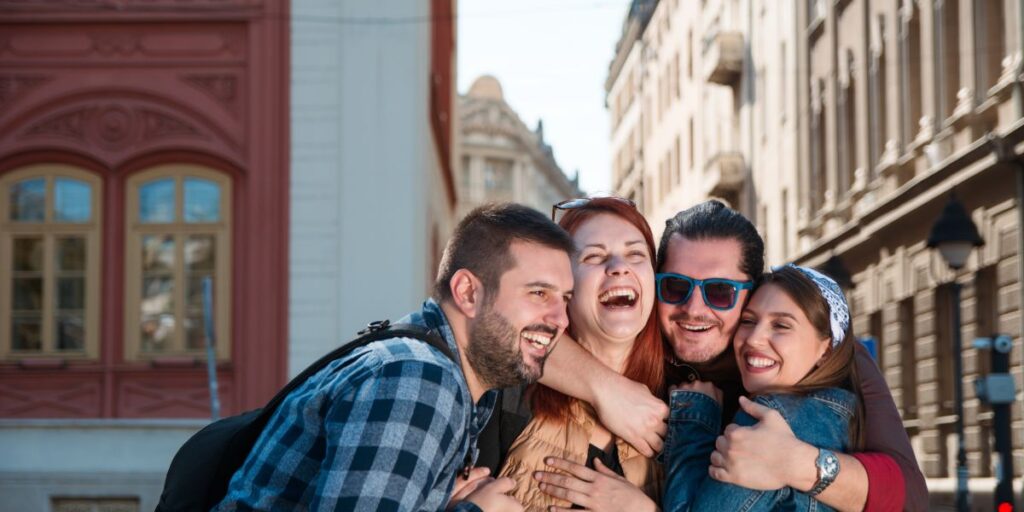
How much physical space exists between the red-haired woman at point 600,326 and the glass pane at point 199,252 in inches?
612

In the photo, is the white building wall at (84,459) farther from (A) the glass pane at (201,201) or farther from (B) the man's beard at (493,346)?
(B) the man's beard at (493,346)

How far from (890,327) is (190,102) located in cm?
1409

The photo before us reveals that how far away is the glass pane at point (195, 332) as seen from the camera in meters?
20.4

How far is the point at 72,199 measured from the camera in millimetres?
20641

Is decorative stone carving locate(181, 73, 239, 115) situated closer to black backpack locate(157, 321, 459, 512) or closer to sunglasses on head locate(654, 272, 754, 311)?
sunglasses on head locate(654, 272, 754, 311)

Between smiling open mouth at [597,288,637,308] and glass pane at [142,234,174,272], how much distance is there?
51.9 ft

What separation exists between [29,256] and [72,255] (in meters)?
0.54

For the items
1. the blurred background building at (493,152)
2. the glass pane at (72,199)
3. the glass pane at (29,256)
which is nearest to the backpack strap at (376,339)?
the glass pane at (72,199)

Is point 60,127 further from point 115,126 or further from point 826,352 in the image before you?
point 826,352

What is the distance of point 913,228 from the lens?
26.9 m

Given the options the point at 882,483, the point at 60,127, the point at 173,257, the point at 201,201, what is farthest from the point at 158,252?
the point at 882,483

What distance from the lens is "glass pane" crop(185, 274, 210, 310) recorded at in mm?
20375

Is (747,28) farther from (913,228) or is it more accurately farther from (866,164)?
(913,228)

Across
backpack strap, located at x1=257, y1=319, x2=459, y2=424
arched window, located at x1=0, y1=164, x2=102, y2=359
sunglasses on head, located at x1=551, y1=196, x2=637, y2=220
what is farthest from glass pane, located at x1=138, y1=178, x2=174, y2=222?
backpack strap, located at x1=257, y1=319, x2=459, y2=424
